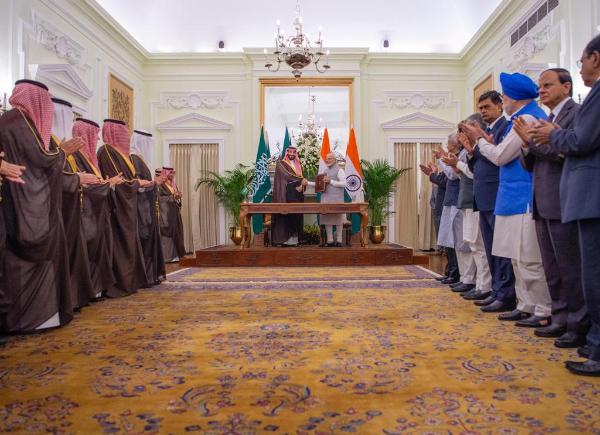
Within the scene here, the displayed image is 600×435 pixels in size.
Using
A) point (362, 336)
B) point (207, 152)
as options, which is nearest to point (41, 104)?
point (362, 336)

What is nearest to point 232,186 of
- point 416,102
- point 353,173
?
point 353,173

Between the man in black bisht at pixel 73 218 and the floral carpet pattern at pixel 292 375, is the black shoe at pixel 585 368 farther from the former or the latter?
the man in black bisht at pixel 73 218

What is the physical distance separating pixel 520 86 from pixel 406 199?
686 centimetres

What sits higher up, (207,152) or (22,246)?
(207,152)

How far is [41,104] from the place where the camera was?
2.91m

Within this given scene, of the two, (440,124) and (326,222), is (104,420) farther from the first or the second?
(440,124)

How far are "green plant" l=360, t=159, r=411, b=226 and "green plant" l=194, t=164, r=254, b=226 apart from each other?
240 cm

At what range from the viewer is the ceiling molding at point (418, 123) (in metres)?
9.58

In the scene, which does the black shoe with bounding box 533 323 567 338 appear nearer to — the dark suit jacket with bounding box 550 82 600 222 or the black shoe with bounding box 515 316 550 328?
the black shoe with bounding box 515 316 550 328

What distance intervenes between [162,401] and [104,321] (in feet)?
5.22

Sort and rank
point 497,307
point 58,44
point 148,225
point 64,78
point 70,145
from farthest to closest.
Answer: point 64,78, point 58,44, point 148,225, point 497,307, point 70,145

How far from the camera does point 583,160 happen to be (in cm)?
202

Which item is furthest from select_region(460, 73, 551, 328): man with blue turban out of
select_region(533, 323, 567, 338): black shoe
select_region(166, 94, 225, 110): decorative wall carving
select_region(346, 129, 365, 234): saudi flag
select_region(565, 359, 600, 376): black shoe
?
select_region(166, 94, 225, 110): decorative wall carving

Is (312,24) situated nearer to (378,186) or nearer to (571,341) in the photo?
(378,186)
